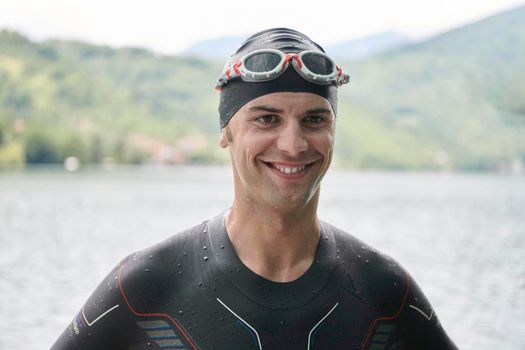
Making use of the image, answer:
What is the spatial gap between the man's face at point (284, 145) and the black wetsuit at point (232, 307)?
338mm

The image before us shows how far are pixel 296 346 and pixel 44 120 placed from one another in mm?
149688

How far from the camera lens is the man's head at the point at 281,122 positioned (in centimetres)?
268

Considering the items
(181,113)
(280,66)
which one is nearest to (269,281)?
(280,66)

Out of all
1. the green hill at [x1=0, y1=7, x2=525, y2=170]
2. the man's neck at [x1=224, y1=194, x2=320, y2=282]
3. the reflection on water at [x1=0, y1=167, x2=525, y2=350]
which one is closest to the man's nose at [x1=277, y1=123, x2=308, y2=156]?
the man's neck at [x1=224, y1=194, x2=320, y2=282]

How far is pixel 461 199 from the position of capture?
93438 mm

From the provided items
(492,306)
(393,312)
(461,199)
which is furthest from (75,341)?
(461,199)

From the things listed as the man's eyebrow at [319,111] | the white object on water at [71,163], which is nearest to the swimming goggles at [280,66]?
the man's eyebrow at [319,111]

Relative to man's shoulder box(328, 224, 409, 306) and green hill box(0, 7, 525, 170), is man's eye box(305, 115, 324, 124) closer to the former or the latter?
man's shoulder box(328, 224, 409, 306)

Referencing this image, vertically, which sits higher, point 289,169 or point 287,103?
point 287,103

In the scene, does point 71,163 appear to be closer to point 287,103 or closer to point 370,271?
point 370,271

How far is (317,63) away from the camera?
110 inches

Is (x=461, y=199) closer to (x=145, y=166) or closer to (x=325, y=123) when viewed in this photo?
(x=145, y=166)

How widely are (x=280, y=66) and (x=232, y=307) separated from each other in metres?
0.96

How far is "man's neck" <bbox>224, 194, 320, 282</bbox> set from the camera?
111 inches
